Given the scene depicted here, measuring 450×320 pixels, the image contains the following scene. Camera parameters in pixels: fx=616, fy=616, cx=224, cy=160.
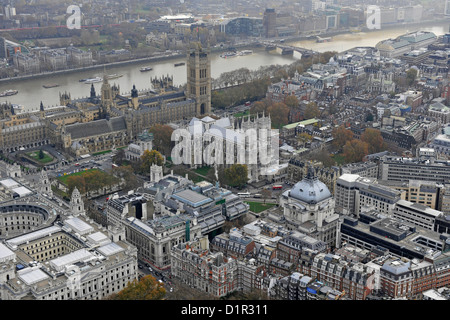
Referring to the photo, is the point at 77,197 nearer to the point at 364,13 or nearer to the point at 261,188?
the point at 261,188

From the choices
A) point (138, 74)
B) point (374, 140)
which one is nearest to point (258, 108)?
point (374, 140)

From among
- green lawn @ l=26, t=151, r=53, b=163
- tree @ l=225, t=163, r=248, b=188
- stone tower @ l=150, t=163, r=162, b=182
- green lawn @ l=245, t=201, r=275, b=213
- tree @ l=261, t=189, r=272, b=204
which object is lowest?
green lawn @ l=245, t=201, r=275, b=213

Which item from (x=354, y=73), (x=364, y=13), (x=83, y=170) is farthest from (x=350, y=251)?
(x=364, y=13)

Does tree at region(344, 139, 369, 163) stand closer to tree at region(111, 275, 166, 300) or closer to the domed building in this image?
the domed building

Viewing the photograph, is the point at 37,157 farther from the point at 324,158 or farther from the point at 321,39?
the point at 321,39

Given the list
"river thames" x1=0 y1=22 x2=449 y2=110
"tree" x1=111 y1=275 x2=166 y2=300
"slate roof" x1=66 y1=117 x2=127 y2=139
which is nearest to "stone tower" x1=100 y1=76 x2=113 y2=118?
"slate roof" x1=66 y1=117 x2=127 y2=139

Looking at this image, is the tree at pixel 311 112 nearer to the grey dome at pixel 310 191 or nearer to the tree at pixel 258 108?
the tree at pixel 258 108
